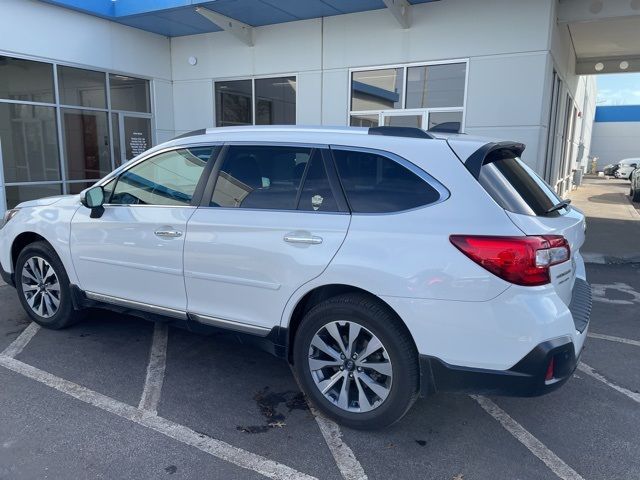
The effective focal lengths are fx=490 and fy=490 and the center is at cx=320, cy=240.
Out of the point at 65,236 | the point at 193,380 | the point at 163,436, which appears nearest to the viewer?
the point at 163,436

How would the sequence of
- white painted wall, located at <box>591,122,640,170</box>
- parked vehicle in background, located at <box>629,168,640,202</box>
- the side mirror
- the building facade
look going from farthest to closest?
white painted wall, located at <box>591,122,640,170</box>, parked vehicle in background, located at <box>629,168,640,202</box>, the building facade, the side mirror

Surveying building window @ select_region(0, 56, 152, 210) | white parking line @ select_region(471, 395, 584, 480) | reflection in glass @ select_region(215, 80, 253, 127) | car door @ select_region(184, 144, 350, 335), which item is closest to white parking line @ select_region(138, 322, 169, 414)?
car door @ select_region(184, 144, 350, 335)

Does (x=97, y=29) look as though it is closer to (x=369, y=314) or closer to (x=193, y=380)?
(x=193, y=380)

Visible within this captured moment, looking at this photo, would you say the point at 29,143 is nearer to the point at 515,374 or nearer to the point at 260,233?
the point at 260,233

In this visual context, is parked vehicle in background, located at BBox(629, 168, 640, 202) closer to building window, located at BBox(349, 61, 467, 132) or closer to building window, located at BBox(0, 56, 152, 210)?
building window, located at BBox(349, 61, 467, 132)

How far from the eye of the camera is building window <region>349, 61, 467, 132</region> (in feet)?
30.9

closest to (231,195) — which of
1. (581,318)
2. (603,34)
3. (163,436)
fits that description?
(163,436)

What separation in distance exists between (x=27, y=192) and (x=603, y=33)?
1428 centimetres

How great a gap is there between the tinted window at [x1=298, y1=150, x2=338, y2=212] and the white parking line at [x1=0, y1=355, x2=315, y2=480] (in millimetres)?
1531

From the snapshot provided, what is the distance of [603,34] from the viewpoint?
1266cm

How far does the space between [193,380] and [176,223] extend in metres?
1.21

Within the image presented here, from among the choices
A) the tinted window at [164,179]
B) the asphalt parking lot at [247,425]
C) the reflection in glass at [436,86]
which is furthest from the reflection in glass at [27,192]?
the reflection in glass at [436,86]

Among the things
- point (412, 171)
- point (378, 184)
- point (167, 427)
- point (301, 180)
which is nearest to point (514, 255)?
point (412, 171)

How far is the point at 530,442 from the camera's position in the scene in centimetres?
302
